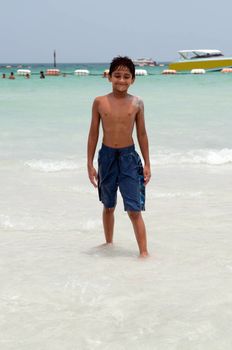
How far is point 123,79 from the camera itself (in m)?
3.74

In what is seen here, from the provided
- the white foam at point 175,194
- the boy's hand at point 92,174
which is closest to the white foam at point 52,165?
the white foam at point 175,194

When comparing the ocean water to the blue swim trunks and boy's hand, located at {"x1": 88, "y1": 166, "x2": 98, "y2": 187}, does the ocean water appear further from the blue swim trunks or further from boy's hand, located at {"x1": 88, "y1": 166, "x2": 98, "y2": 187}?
boy's hand, located at {"x1": 88, "y1": 166, "x2": 98, "y2": 187}

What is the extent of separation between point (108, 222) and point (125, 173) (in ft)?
1.77

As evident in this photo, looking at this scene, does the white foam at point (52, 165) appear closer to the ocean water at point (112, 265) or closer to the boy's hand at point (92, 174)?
the ocean water at point (112, 265)

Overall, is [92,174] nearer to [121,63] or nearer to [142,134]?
[142,134]

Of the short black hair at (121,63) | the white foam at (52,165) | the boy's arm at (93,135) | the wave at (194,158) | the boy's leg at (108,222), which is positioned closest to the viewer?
→ the short black hair at (121,63)

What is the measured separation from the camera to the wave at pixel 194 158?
28.0 ft

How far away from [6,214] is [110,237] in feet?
4.87

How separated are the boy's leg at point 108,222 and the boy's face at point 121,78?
96 cm

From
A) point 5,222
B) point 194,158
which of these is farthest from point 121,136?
point 194,158

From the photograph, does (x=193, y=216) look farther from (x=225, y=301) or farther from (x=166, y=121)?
(x=166, y=121)

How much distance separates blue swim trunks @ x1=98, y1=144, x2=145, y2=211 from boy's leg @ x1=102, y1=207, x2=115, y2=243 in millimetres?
267

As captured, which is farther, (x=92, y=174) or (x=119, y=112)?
(x=92, y=174)

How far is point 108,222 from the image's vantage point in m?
4.16
